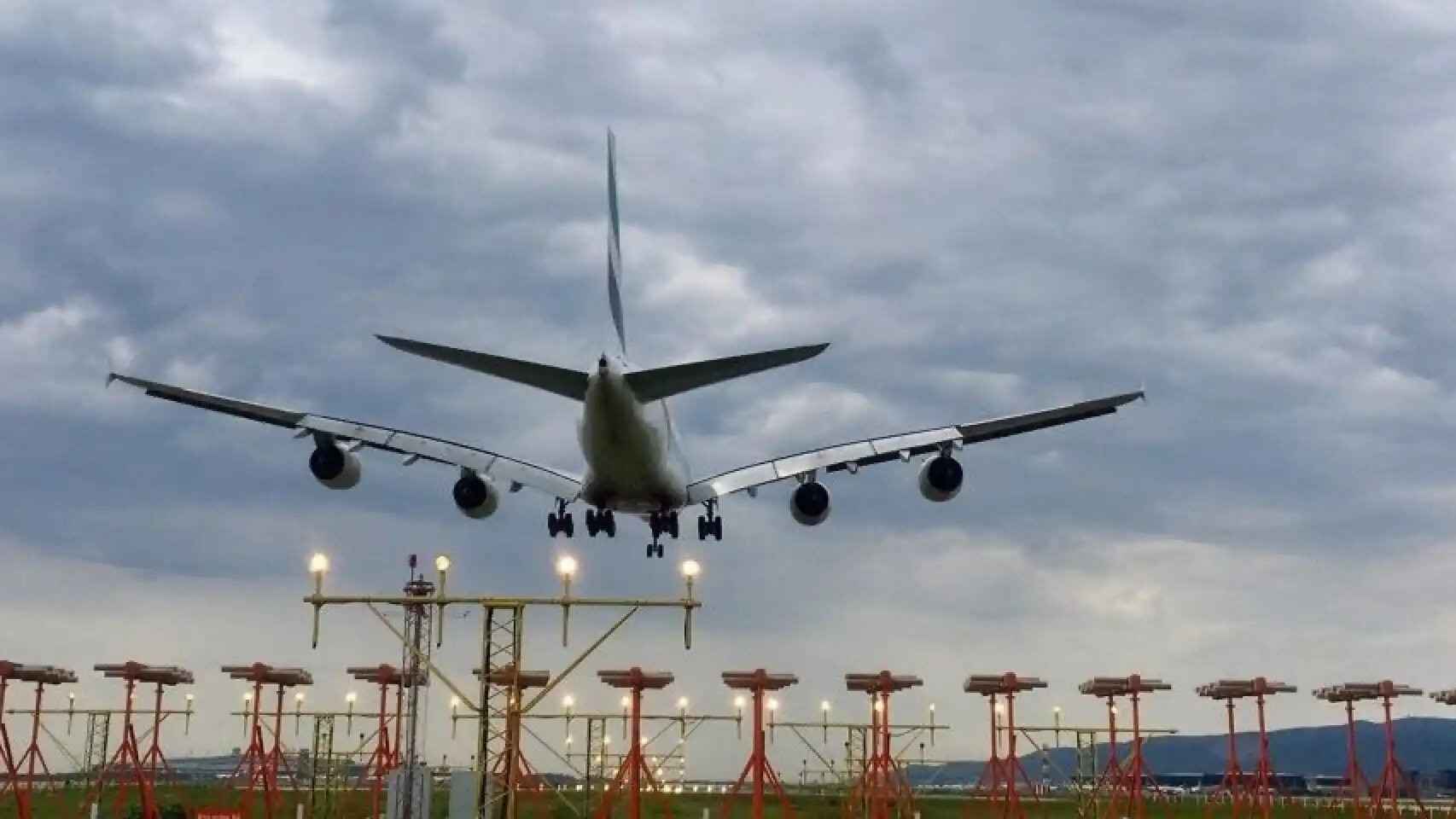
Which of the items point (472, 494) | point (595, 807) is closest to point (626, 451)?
point (472, 494)

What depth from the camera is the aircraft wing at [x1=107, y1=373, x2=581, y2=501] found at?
4744 cm

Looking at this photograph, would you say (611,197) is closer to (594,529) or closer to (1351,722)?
(594,529)

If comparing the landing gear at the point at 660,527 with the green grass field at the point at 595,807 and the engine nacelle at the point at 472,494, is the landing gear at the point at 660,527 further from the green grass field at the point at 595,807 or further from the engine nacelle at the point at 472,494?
the green grass field at the point at 595,807

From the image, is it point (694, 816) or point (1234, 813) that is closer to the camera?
point (1234, 813)

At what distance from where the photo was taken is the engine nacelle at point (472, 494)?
168 ft

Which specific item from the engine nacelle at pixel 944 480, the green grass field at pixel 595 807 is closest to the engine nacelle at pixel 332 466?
the engine nacelle at pixel 944 480

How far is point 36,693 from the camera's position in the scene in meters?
67.0

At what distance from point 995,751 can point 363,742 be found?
44.3m

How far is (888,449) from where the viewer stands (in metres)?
51.1

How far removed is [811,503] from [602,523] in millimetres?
7812

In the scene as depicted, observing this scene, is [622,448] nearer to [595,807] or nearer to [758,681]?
[758,681]

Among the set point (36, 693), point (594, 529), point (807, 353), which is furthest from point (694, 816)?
point (807, 353)

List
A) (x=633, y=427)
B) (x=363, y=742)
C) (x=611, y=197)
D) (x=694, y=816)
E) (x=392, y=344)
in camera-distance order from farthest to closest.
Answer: (x=694, y=816) < (x=363, y=742) < (x=611, y=197) < (x=633, y=427) < (x=392, y=344)

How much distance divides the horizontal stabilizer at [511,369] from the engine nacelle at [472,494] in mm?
11195
